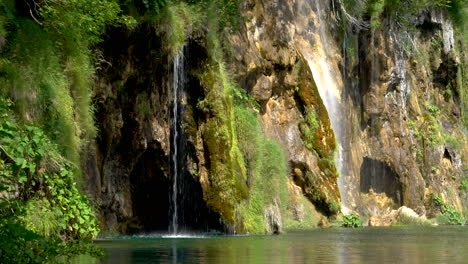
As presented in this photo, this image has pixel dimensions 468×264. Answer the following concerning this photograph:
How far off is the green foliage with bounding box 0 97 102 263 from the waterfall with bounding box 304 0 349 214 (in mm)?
22797

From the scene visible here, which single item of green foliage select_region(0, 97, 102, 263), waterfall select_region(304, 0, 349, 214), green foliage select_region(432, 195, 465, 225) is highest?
waterfall select_region(304, 0, 349, 214)

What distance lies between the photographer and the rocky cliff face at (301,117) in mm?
19875

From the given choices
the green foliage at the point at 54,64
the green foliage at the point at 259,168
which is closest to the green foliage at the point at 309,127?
the green foliage at the point at 259,168

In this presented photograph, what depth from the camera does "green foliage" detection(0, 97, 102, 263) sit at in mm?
9586

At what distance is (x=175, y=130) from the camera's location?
20.6m

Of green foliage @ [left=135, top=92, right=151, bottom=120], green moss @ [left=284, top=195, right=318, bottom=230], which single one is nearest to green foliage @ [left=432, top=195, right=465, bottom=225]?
green moss @ [left=284, top=195, right=318, bottom=230]

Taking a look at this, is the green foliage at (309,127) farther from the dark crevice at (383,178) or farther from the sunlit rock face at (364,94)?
the dark crevice at (383,178)

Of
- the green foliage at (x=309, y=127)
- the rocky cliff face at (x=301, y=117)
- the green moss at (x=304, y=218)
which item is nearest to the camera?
the rocky cliff face at (x=301, y=117)

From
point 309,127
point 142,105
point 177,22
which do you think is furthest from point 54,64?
point 309,127

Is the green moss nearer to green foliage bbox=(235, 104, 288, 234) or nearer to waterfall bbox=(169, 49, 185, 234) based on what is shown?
green foliage bbox=(235, 104, 288, 234)

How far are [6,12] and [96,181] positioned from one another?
6838mm

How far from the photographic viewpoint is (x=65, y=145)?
42.5 ft

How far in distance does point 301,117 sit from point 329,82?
474 centimetres

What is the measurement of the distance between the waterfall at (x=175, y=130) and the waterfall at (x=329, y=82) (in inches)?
579
